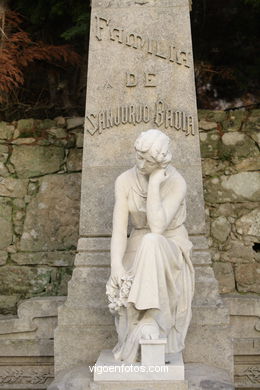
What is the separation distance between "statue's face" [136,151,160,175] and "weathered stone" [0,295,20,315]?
8.94 feet

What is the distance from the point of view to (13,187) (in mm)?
6879

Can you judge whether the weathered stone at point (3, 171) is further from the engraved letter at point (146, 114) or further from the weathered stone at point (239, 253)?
the weathered stone at point (239, 253)

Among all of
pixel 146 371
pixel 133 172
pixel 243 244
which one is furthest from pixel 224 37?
pixel 146 371

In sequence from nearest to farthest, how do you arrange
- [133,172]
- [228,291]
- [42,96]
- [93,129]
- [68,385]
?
[68,385], [133,172], [93,129], [228,291], [42,96]

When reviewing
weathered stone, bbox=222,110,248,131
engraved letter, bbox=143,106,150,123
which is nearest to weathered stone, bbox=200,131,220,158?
weathered stone, bbox=222,110,248,131

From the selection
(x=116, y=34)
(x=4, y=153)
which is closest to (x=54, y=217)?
(x=4, y=153)

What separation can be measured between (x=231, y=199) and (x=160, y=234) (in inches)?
94.2

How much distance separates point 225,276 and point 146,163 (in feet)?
8.06

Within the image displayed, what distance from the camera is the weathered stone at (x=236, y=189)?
670 cm

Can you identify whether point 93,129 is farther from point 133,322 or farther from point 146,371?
point 146,371

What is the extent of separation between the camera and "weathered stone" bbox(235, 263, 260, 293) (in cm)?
658

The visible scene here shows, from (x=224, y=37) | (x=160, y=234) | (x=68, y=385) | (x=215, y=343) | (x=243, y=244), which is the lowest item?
(x=68, y=385)

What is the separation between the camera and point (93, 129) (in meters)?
5.36

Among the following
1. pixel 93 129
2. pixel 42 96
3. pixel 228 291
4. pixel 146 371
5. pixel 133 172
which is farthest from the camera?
pixel 42 96
